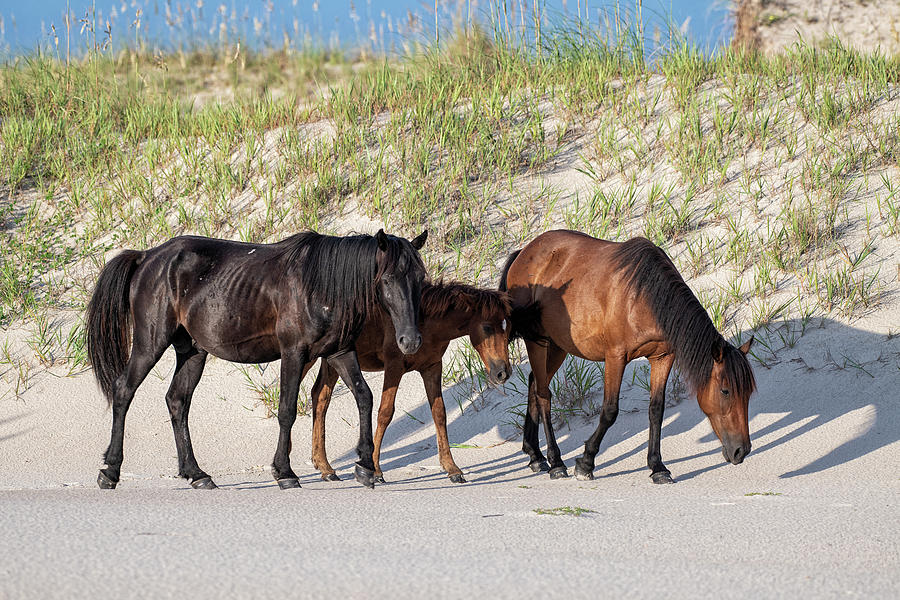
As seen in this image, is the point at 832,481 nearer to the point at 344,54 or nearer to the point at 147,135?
the point at 147,135

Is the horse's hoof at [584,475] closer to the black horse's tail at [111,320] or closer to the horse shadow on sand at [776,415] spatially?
the horse shadow on sand at [776,415]

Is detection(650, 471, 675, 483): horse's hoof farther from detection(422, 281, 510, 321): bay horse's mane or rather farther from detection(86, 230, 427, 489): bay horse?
detection(86, 230, 427, 489): bay horse

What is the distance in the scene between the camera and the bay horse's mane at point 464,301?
21.1 feet

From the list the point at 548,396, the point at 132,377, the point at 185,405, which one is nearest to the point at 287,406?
the point at 185,405

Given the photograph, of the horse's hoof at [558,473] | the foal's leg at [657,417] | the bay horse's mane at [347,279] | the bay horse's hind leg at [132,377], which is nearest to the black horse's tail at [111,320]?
the bay horse's hind leg at [132,377]

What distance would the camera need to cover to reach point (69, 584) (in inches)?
119

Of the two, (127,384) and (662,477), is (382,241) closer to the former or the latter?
(127,384)

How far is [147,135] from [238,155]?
1719 mm

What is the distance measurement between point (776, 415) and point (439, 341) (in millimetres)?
2887

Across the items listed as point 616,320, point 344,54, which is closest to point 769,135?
point 616,320

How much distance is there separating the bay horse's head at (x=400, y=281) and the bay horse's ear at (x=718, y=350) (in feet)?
6.32

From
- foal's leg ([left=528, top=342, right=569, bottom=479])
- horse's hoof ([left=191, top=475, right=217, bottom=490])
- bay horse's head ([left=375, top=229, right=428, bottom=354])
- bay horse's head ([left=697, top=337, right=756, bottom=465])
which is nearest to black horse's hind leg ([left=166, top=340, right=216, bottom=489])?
horse's hoof ([left=191, top=475, right=217, bottom=490])

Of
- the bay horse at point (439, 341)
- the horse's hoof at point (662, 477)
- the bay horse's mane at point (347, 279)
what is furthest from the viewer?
the bay horse at point (439, 341)

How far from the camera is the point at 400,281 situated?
5.68 metres
